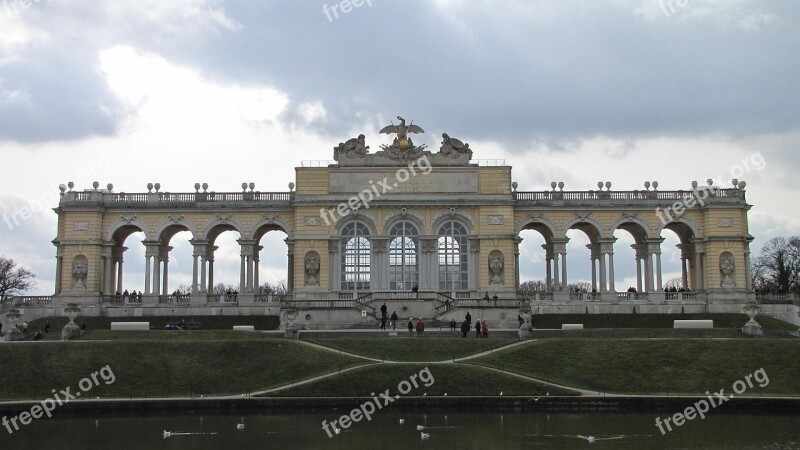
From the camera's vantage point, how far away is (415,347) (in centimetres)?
4578

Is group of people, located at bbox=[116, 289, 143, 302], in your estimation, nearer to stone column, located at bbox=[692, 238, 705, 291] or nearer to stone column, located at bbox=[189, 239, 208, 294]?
stone column, located at bbox=[189, 239, 208, 294]

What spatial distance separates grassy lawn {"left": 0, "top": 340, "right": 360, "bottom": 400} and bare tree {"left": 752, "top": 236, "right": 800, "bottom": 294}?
6133 centimetres

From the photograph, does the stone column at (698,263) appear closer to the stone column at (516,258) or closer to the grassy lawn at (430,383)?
the stone column at (516,258)

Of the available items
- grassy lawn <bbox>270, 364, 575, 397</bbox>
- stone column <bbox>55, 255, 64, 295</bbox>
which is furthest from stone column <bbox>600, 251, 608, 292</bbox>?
stone column <bbox>55, 255, 64, 295</bbox>

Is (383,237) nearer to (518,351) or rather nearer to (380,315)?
(380,315)

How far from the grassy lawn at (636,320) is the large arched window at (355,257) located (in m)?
12.2

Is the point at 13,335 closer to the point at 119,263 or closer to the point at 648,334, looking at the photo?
the point at 119,263

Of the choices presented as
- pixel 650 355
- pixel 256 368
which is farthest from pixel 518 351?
Result: pixel 256 368

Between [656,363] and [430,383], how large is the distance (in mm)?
10049

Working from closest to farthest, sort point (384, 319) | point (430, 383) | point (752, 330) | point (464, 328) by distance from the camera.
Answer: point (430, 383)
point (464, 328)
point (752, 330)
point (384, 319)

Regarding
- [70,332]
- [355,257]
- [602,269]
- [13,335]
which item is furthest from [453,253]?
[13,335]

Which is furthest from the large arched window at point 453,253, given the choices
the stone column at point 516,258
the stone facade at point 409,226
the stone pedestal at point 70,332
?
the stone pedestal at point 70,332

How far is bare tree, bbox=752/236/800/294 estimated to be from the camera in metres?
92.8

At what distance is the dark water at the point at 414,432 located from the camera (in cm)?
2828
